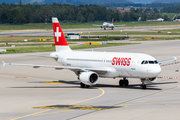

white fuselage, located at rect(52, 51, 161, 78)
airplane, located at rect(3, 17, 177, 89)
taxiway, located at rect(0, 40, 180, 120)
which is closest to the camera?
taxiway, located at rect(0, 40, 180, 120)

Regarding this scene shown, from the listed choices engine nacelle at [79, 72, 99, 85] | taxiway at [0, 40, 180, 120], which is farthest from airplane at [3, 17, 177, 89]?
taxiway at [0, 40, 180, 120]

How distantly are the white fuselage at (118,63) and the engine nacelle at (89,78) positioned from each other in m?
1.46

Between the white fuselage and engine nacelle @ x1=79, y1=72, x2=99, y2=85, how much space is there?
1.46 m

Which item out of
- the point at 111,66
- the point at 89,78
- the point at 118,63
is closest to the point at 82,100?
the point at 89,78

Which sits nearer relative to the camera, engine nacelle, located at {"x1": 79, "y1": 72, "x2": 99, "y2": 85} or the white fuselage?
the white fuselage

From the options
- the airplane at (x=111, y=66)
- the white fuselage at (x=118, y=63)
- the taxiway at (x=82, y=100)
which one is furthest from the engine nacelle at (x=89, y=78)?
the white fuselage at (x=118, y=63)

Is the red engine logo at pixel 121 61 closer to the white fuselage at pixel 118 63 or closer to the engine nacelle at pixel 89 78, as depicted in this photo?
the white fuselage at pixel 118 63

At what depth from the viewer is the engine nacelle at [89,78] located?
39344 mm

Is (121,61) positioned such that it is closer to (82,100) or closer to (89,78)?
(89,78)

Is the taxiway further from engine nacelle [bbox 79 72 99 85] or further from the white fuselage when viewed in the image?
the white fuselage

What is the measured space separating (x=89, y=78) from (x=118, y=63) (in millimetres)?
3789

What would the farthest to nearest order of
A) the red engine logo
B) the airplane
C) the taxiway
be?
the red engine logo < the airplane < the taxiway

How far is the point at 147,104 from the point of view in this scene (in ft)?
101

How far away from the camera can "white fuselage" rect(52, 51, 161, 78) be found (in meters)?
38.0
